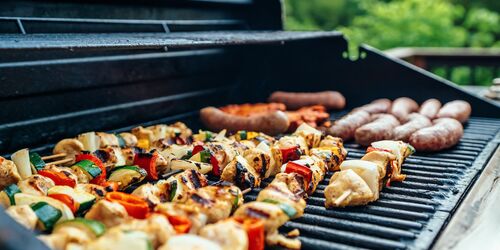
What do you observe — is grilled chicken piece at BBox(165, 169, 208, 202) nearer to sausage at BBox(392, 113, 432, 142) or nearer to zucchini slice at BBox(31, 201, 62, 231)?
zucchini slice at BBox(31, 201, 62, 231)

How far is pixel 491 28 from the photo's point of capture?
60.4ft

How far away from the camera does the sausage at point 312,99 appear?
6180 mm

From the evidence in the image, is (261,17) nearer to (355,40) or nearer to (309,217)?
(309,217)

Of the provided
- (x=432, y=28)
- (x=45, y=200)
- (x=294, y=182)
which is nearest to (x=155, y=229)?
(x=45, y=200)

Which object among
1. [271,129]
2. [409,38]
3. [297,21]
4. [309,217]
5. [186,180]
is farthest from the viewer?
[297,21]

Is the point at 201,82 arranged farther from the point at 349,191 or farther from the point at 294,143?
the point at 349,191

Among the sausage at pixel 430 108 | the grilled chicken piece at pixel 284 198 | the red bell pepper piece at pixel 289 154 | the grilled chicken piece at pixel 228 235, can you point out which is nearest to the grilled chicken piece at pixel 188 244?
the grilled chicken piece at pixel 228 235

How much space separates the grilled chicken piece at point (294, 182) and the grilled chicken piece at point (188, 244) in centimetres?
111

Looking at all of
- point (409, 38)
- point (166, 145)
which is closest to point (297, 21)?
point (409, 38)

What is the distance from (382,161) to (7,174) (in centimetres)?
246

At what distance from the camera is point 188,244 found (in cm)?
210

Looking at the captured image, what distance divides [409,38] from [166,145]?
1373 centimetres

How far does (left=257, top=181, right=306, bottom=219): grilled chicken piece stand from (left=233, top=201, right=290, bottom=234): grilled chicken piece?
0.10 m

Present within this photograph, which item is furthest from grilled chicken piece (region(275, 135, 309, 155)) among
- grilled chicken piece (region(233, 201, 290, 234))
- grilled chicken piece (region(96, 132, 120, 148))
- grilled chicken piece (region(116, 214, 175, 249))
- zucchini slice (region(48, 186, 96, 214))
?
grilled chicken piece (region(116, 214, 175, 249))
